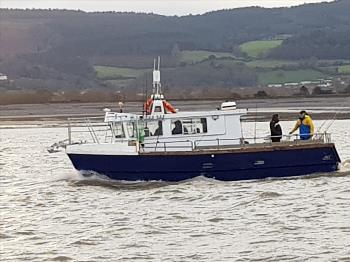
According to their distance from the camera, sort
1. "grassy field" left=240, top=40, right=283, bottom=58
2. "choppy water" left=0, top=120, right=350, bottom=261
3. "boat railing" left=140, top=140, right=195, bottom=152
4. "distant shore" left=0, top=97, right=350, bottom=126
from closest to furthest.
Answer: "choppy water" left=0, top=120, right=350, bottom=261 < "boat railing" left=140, top=140, right=195, bottom=152 < "distant shore" left=0, top=97, right=350, bottom=126 < "grassy field" left=240, top=40, right=283, bottom=58

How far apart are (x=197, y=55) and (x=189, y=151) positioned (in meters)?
112

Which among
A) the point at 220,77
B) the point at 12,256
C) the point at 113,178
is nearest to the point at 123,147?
the point at 113,178

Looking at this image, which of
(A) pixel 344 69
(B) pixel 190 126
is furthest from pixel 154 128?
(A) pixel 344 69

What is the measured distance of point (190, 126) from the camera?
27172 mm

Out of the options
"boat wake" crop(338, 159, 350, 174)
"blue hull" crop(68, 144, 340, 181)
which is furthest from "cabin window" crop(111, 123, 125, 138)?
"boat wake" crop(338, 159, 350, 174)

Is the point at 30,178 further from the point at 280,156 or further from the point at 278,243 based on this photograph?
the point at 278,243

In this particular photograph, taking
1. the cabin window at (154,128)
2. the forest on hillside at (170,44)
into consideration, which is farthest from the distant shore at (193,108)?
the cabin window at (154,128)

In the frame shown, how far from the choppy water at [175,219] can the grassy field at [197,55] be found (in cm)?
10376

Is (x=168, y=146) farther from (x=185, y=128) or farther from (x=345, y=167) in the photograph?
(x=345, y=167)

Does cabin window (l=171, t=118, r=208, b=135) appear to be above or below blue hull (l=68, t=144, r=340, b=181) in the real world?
above

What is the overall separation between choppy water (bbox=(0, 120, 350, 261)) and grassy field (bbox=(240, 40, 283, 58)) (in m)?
99.3

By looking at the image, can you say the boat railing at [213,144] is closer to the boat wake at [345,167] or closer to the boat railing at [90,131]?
the boat wake at [345,167]

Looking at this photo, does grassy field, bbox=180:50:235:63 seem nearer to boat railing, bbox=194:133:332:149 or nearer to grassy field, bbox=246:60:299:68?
grassy field, bbox=246:60:299:68

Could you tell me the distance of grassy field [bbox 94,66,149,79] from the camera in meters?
119
